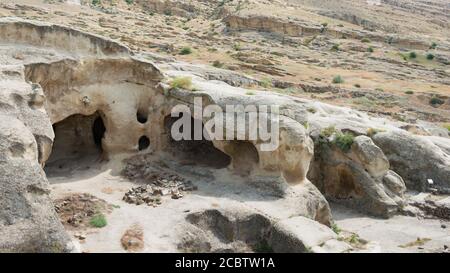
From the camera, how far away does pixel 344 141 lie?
57.7 feet

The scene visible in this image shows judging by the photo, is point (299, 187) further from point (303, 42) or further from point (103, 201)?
point (303, 42)

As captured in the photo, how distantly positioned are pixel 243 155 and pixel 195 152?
234 centimetres

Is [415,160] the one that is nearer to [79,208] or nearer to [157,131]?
[157,131]

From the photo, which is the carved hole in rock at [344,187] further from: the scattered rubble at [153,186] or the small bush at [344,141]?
the scattered rubble at [153,186]

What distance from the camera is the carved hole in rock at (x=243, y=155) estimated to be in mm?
15348

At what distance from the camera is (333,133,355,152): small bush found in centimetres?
1759

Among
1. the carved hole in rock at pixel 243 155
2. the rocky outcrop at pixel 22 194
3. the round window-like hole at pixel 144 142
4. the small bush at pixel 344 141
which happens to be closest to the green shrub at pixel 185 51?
Result: the round window-like hole at pixel 144 142

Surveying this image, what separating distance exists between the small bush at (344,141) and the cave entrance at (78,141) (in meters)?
7.89

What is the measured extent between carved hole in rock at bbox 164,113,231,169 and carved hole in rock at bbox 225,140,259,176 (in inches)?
30.7

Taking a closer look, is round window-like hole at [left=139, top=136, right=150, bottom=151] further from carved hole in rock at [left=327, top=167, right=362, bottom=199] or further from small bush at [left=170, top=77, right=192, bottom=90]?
carved hole in rock at [left=327, top=167, right=362, bottom=199]

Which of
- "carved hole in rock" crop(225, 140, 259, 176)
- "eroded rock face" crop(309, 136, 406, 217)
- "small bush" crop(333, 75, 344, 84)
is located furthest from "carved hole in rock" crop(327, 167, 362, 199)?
"small bush" crop(333, 75, 344, 84)

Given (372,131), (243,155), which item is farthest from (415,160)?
(243,155)
